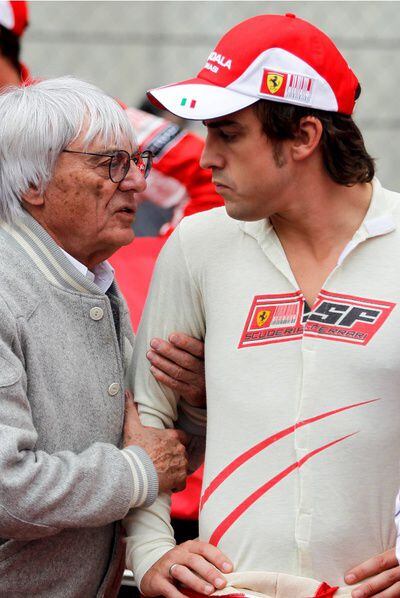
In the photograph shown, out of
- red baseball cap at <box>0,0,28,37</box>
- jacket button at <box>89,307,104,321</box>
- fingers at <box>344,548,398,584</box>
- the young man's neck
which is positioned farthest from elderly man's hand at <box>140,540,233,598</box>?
red baseball cap at <box>0,0,28,37</box>

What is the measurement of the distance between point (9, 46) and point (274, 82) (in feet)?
5.64

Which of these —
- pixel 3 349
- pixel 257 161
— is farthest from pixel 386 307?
pixel 3 349

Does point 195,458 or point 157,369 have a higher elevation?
point 157,369

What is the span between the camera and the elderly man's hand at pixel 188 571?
256 cm

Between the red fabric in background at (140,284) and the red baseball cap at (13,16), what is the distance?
86 cm

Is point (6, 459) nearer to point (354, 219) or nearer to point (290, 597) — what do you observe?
point (290, 597)

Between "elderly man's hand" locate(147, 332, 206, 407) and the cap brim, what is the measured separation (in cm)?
53

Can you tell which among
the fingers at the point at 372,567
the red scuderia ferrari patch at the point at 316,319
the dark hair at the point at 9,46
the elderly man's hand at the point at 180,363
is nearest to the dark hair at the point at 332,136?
the red scuderia ferrari patch at the point at 316,319

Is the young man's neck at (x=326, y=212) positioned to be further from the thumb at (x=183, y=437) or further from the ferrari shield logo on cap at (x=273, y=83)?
the thumb at (x=183, y=437)

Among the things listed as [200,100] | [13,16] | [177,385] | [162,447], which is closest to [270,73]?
[200,100]

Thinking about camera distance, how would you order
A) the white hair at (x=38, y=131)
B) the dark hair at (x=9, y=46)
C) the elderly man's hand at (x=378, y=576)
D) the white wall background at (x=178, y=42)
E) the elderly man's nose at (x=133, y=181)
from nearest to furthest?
the elderly man's hand at (x=378, y=576) → the white hair at (x=38, y=131) → the elderly man's nose at (x=133, y=181) → the dark hair at (x=9, y=46) → the white wall background at (x=178, y=42)

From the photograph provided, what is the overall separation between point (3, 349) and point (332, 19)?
4.31 meters

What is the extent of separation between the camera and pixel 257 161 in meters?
2.59

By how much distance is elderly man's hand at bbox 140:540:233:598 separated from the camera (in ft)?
8.41
